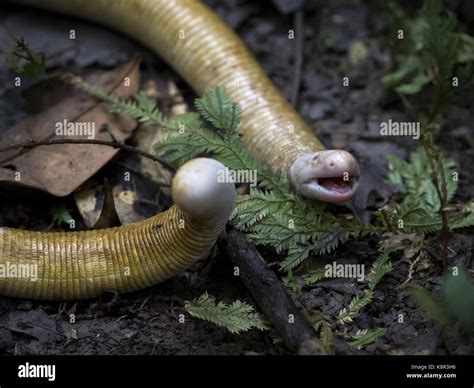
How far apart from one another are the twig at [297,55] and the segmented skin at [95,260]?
158 centimetres

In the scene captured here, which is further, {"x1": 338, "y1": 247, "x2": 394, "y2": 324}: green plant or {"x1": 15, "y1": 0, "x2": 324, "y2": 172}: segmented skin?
{"x1": 15, "y1": 0, "x2": 324, "y2": 172}: segmented skin

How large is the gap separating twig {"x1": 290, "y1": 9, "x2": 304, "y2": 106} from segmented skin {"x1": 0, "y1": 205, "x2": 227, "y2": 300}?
158cm

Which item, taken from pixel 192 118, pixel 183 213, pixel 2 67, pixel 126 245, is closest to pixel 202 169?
pixel 183 213

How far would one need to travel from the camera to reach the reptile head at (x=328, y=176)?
3242 millimetres

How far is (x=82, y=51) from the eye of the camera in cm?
442

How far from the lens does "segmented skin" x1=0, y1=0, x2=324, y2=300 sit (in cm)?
306

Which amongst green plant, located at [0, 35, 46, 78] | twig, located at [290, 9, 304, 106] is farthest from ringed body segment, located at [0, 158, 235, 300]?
twig, located at [290, 9, 304, 106]

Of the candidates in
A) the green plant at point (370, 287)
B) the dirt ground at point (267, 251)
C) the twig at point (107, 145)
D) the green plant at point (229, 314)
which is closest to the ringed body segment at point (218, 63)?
the dirt ground at point (267, 251)

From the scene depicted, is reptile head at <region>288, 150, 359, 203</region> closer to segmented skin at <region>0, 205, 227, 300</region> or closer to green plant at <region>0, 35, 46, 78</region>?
segmented skin at <region>0, 205, 227, 300</region>

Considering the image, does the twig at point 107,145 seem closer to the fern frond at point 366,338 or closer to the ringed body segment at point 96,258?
the ringed body segment at point 96,258

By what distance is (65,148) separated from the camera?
12.1 feet

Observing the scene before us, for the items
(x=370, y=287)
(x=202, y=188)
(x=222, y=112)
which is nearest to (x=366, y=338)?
(x=370, y=287)

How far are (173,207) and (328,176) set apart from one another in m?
0.74

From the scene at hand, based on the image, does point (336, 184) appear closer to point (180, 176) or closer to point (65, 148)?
point (180, 176)
